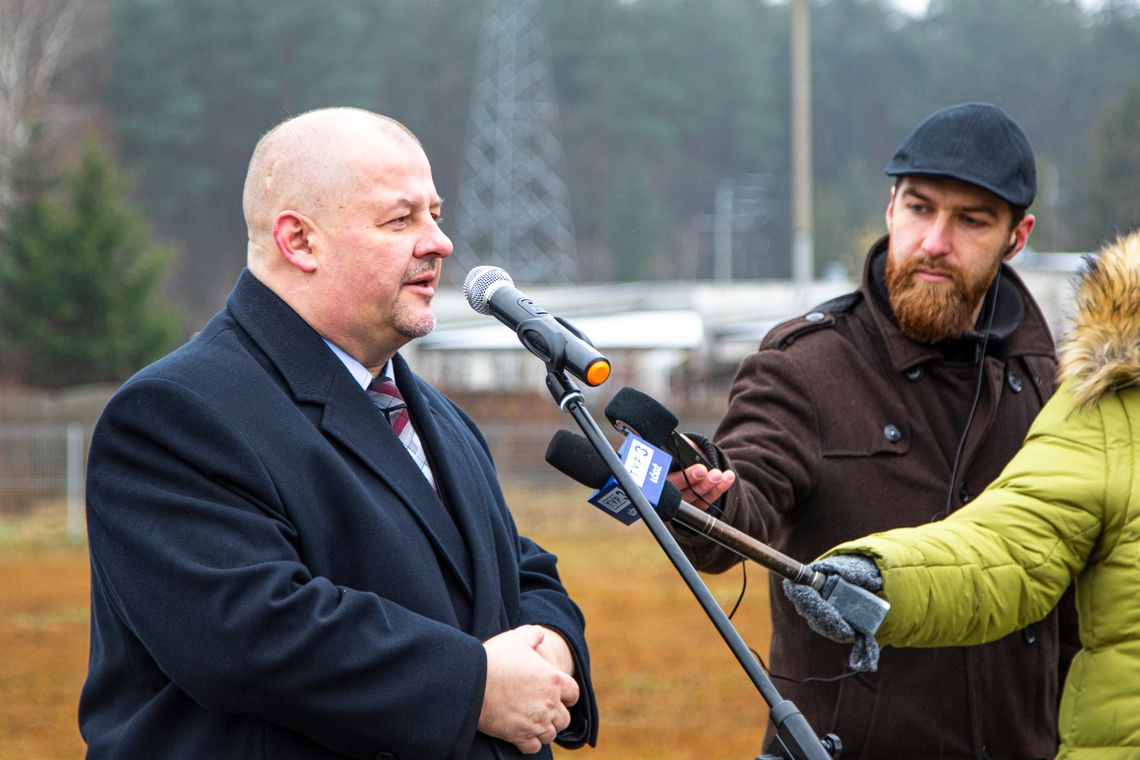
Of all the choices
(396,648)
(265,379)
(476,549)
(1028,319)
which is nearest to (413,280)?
(265,379)

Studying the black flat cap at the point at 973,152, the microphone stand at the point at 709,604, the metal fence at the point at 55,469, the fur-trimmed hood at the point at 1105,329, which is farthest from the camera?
the metal fence at the point at 55,469

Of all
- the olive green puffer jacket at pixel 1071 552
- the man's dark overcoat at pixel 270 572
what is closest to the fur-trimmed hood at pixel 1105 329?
the olive green puffer jacket at pixel 1071 552

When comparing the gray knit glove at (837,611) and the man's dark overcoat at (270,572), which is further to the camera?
the gray knit glove at (837,611)

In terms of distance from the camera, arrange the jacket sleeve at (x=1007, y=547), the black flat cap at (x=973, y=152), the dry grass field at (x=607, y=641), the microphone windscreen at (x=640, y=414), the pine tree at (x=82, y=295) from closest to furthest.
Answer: the microphone windscreen at (x=640, y=414), the jacket sleeve at (x=1007, y=547), the black flat cap at (x=973, y=152), the dry grass field at (x=607, y=641), the pine tree at (x=82, y=295)

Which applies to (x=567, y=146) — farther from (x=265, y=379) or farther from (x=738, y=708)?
(x=265, y=379)

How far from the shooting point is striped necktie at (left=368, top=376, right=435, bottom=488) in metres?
2.84

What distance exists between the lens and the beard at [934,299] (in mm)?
3447

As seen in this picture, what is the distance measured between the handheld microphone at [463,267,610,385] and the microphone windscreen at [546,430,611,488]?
173 mm

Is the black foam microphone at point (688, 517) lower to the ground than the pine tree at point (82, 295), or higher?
higher

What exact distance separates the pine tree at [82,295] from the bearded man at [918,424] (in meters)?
24.3

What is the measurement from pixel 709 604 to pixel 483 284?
757 mm

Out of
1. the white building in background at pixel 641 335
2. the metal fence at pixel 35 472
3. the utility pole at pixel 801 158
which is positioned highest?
the utility pole at pixel 801 158

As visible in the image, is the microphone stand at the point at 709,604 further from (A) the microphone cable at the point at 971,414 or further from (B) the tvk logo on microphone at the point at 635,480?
(A) the microphone cable at the point at 971,414

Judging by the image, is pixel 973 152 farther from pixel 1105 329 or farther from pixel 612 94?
pixel 612 94
